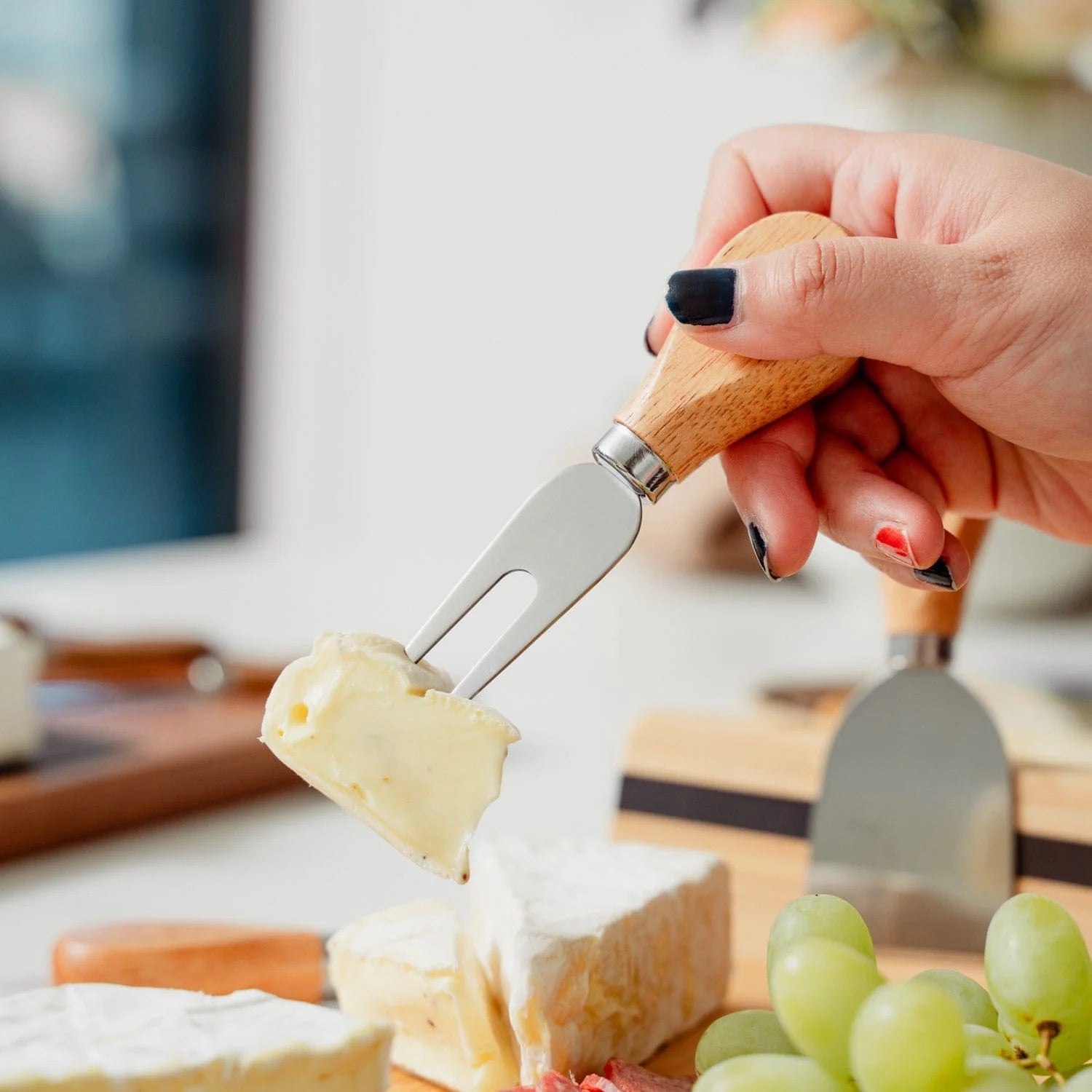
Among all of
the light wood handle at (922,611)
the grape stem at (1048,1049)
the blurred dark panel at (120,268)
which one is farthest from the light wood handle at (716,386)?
the blurred dark panel at (120,268)

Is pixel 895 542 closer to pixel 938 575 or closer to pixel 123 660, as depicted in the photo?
pixel 938 575

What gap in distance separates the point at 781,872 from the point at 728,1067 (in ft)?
1.72

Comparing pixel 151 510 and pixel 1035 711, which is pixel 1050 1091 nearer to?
pixel 1035 711

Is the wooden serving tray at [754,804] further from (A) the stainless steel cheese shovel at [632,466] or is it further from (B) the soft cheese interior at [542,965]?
(A) the stainless steel cheese shovel at [632,466]

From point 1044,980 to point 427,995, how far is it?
35 centimetres

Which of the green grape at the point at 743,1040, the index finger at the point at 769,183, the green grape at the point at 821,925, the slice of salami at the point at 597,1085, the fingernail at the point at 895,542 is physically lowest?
the slice of salami at the point at 597,1085

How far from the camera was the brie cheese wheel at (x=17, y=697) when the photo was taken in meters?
1.19

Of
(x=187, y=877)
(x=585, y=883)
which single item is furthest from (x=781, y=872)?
(x=187, y=877)

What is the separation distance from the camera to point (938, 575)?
0.83 metres

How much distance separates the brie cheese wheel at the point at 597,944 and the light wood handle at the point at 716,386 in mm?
257

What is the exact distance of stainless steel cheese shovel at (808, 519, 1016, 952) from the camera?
983mm

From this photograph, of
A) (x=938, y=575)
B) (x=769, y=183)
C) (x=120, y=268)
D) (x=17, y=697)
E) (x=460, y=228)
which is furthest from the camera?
(x=120, y=268)

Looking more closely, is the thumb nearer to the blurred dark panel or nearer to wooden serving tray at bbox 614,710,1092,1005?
wooden serving tray at bbox 614,710,1092,1005

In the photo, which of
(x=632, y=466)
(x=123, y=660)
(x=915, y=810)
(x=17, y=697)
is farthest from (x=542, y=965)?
(x=123, y=660)
